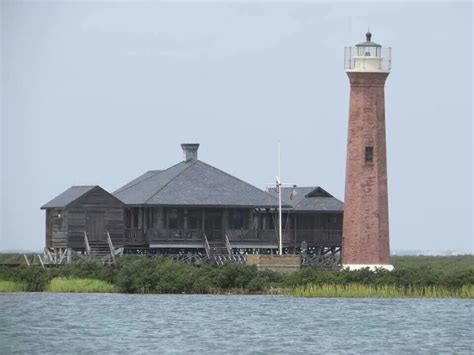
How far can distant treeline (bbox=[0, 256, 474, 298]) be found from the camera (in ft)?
229

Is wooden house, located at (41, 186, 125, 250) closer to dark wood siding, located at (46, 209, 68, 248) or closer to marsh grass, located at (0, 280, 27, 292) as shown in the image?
dark wood siding, located at (46, 209, 68, 248)

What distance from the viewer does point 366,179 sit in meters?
74.4

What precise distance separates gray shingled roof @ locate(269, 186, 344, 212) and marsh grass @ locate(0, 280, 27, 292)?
651 inches

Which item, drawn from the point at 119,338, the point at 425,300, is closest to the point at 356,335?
the point at 119,338

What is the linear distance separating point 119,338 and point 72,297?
53.6 ft

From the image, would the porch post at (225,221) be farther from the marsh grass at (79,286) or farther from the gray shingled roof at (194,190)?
the marsh grass at (79,286)

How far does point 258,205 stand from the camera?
273 ft

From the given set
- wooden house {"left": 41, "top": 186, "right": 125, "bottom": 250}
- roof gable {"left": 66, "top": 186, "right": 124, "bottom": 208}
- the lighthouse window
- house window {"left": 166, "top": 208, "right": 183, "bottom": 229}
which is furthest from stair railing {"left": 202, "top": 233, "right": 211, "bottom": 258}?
the lighthouse window

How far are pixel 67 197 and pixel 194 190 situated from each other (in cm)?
557

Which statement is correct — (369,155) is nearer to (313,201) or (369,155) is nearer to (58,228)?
(313,201)

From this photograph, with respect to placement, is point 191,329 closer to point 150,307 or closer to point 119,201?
point 150,307

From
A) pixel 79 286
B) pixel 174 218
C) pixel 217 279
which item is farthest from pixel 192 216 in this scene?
pixel 217 279

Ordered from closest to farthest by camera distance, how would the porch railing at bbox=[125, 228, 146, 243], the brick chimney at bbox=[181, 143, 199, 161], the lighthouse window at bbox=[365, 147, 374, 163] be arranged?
the lighthouse window at bbox=[365, 147, 374, 163] → the porch railing at bbox=[125, 228, 146, 243] → the brick chimney at bbox=[181, 143, 199, 161]

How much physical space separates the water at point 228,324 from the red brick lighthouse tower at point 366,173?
202 inches
